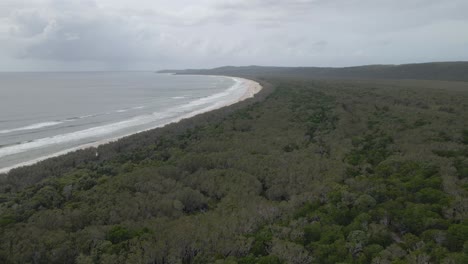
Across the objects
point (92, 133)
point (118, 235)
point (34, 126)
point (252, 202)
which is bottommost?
point (92, 133)

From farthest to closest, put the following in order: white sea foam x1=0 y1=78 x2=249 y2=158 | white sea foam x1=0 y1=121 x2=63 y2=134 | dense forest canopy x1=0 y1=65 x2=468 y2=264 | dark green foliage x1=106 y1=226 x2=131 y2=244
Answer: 1. white sea foam x1=0 y1=121 x2=63 y2=134
2. white sea foam x1=0 y1=78 x2=249 y2=158
3. dark green foliage x1=106 y1=226 x2=131 y2=244
4. dense forest canopy x1=0 y1=65 x2=468 y2=264

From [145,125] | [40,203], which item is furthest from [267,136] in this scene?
[145,125]

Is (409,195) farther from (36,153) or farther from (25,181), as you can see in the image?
(36,153)

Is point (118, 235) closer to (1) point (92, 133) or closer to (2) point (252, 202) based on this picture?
(2) point (252, 202)

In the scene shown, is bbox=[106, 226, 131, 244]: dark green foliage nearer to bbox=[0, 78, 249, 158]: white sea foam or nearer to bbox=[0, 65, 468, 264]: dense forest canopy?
bbox=[0, 65, 468, 264]: dense forest canopy

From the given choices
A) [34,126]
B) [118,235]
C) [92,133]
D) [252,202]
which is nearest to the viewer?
[118,235]

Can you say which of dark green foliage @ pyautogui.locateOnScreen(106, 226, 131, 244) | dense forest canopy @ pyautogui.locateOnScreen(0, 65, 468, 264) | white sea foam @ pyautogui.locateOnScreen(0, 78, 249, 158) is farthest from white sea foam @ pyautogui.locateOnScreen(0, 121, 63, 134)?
dark green foliage @ pyautogui.locateOnScreen(106, 226, 131, 244)

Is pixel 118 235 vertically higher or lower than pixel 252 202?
higher

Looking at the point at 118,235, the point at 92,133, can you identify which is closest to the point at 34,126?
the point at 92,133
